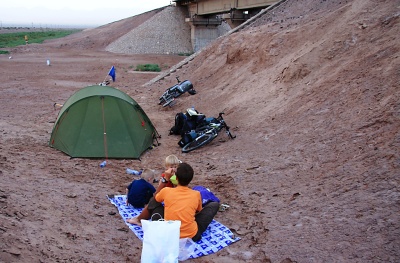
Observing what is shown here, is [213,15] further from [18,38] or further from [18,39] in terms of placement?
[18,38]

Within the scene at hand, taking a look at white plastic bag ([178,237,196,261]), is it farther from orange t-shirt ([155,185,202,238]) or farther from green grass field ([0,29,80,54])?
green grass field ([0,29,80,54])

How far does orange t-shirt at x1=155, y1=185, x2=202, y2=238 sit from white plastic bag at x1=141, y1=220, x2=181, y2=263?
65 cm

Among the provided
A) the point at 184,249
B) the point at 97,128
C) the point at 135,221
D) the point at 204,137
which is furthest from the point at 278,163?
the point at 97,128

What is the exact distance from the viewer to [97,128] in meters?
9.74

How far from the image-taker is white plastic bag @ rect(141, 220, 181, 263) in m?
4.54

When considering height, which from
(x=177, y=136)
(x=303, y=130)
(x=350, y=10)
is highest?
(x=350, y=10)

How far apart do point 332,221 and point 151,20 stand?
168ft

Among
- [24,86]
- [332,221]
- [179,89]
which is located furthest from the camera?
[24,86]

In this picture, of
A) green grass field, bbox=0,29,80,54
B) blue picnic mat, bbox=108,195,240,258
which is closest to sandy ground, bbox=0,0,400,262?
blue picnic mat, bbox=108,195,240,258

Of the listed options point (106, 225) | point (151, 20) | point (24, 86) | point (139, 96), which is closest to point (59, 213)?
point (106, 225)

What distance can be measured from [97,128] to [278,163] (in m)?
4.70

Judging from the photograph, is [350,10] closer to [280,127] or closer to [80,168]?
[280,127]

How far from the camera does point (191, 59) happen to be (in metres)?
23.1

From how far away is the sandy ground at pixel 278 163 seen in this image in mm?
5074
